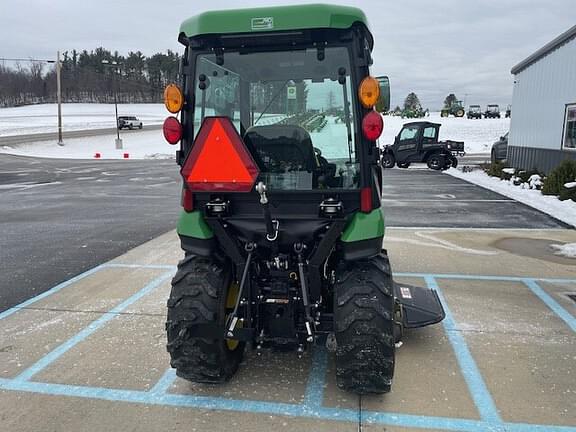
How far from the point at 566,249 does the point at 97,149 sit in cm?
3665

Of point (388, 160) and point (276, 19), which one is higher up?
point (276, 19)

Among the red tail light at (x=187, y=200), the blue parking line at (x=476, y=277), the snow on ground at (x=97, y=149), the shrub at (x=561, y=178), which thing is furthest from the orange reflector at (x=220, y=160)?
the snow on ground at (x=97, y=149)

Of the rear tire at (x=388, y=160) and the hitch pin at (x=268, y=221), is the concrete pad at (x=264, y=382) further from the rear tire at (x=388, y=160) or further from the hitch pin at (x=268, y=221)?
the rear tire at (x=388, y=160)

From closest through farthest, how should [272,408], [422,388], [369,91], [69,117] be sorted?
1. [369,91]
2. [272,408]
3. [422,388]
4. [69,117]

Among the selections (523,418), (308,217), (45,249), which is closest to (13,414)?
(308,217)

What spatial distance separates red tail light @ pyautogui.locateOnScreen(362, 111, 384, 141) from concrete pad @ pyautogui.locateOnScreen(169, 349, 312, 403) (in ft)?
6.14

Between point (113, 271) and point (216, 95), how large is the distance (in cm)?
398

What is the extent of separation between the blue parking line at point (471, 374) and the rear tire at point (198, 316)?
1.79 metres

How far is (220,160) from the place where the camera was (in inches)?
113

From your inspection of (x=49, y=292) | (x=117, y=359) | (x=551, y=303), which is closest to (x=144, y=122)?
(x=49, y=292)

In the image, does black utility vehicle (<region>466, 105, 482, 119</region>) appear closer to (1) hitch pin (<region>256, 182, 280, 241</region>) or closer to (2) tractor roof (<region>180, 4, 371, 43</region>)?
(2) tractor roof (<region>180, 4, 371, 43</region>)

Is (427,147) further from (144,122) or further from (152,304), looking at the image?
(144,122)

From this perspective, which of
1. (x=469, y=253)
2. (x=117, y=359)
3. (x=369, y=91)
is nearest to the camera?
(x=369, y=91)

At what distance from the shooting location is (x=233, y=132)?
283 cm
